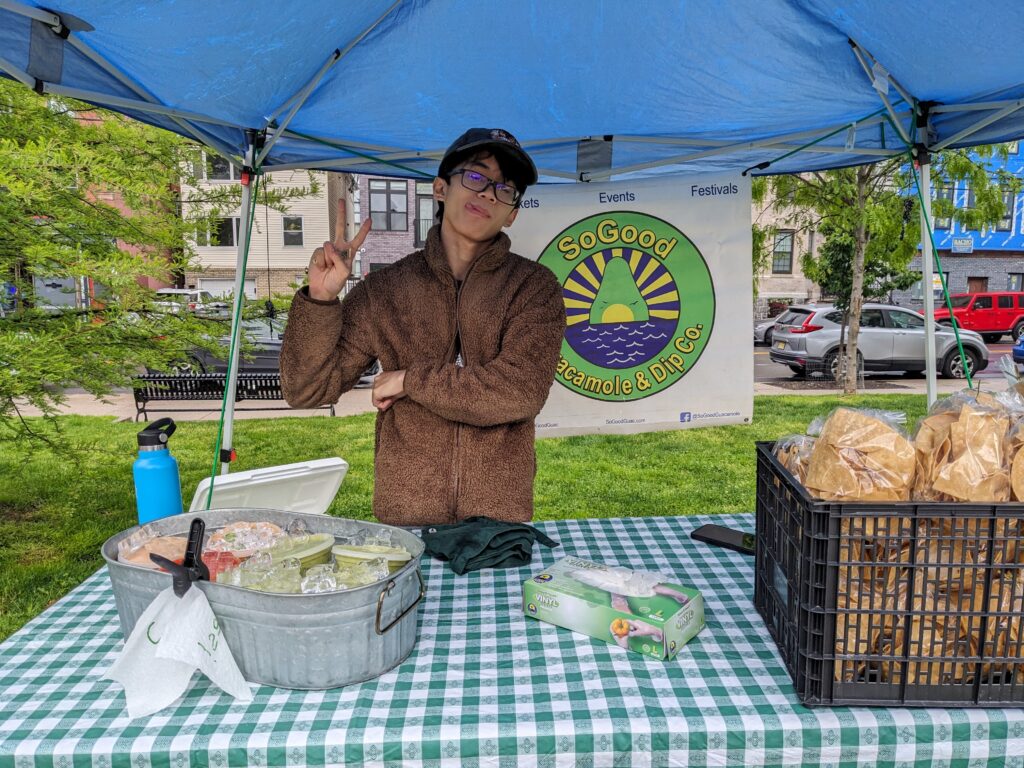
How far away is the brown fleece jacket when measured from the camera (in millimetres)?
1980

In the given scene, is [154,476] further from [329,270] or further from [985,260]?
[985,260]

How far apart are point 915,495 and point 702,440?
20.8ft

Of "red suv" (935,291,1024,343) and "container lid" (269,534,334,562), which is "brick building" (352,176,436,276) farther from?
"container lid" (269,534,334,562)

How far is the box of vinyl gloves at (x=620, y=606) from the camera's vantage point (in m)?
1.22

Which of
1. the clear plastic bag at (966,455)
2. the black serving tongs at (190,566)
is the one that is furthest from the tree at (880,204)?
the black serving tongs at (190,566)

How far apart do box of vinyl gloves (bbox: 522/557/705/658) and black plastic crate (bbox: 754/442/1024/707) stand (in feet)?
0.67

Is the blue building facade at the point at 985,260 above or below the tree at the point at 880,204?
above

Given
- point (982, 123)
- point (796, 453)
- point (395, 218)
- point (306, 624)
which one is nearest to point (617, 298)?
point (982, 123)

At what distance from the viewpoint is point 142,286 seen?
4.20 m

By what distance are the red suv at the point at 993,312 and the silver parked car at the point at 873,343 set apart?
333 inches

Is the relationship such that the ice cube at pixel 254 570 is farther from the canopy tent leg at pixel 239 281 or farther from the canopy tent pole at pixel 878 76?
the canopy tent pole at pixel 878 76

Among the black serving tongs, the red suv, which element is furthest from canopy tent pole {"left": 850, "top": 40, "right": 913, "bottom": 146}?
the red suv

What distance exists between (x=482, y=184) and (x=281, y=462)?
5.03 metres

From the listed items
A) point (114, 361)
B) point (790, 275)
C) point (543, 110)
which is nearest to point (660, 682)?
point (543, 110)
